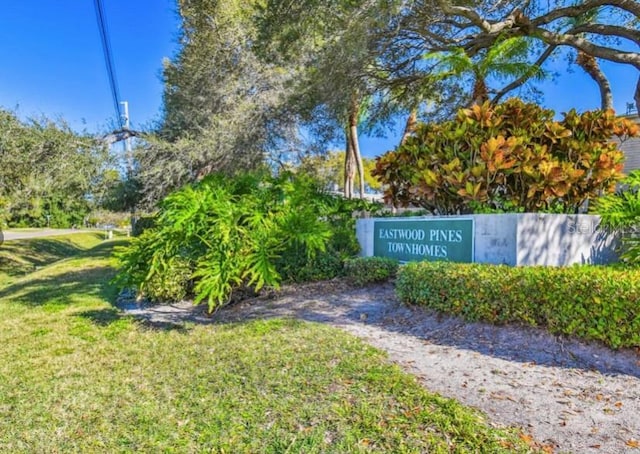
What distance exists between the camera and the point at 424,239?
20.9ft

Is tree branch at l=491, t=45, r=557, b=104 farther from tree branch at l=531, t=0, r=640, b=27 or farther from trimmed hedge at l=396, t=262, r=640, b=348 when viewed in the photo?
trimmed hedge at l=396, t=262, r=640, b=348

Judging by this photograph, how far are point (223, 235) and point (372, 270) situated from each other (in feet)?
8.17

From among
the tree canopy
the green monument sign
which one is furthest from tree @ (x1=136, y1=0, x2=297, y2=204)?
the green monument sign

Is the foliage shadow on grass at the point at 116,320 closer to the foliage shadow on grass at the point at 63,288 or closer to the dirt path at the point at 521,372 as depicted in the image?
the foliage shadow on grass at the point at 63,288

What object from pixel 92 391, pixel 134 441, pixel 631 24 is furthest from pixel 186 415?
pixel 631 24

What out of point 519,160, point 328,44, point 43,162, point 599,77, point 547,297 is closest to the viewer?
point 547,297

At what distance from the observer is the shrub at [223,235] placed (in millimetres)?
5223

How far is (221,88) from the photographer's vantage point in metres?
13.1

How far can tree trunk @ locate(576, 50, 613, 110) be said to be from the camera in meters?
10.7

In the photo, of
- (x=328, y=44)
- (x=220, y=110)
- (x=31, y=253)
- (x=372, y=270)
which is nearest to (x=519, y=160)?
(x=372, y=270)

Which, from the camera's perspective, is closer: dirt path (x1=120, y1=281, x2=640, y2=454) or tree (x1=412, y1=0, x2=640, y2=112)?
dirt path (x1=120, y1=281, x2=640, y2=454)

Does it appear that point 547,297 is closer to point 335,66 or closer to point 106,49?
point 335,66

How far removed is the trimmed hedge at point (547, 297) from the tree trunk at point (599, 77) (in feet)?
28.3

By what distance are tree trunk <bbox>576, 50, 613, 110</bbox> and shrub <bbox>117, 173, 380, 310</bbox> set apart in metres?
9.02
